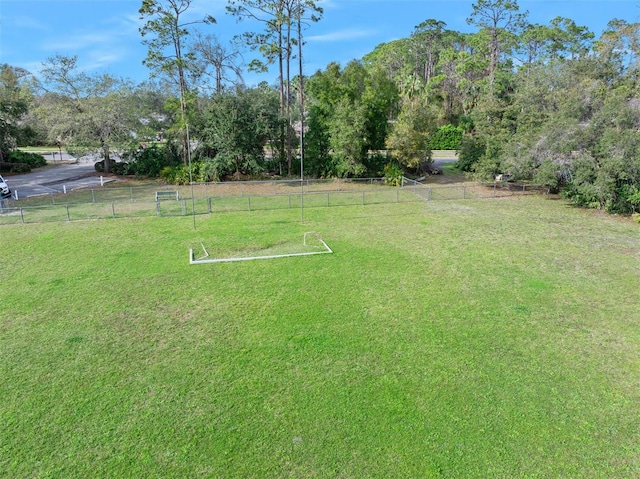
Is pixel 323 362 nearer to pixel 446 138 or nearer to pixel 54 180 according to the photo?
pixel 54 180

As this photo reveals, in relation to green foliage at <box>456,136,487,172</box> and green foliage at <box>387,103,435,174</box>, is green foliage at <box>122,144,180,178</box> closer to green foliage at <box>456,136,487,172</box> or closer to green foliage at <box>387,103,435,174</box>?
green foliage at <box>387,103,435,174</box>

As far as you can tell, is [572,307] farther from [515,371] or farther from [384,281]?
[384,281]

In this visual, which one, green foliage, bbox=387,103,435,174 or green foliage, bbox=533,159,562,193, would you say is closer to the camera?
green foliage, bbox=533,159,562,193

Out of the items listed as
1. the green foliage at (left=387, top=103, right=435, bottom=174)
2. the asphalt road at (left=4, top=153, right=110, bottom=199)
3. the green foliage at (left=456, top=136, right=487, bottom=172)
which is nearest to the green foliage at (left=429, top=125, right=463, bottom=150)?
the green foliage at (left=456, top=136, right=487, bottom=172)

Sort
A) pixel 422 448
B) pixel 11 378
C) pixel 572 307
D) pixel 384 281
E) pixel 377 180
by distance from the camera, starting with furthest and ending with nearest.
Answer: pixel 377 180 → pixel 384 281 → pixel 572 307 → pixel 11 378 → pixel 422 448

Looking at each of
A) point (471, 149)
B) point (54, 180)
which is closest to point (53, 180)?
point (54, 180)

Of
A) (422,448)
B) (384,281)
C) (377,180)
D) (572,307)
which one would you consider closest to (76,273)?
(384,281)
